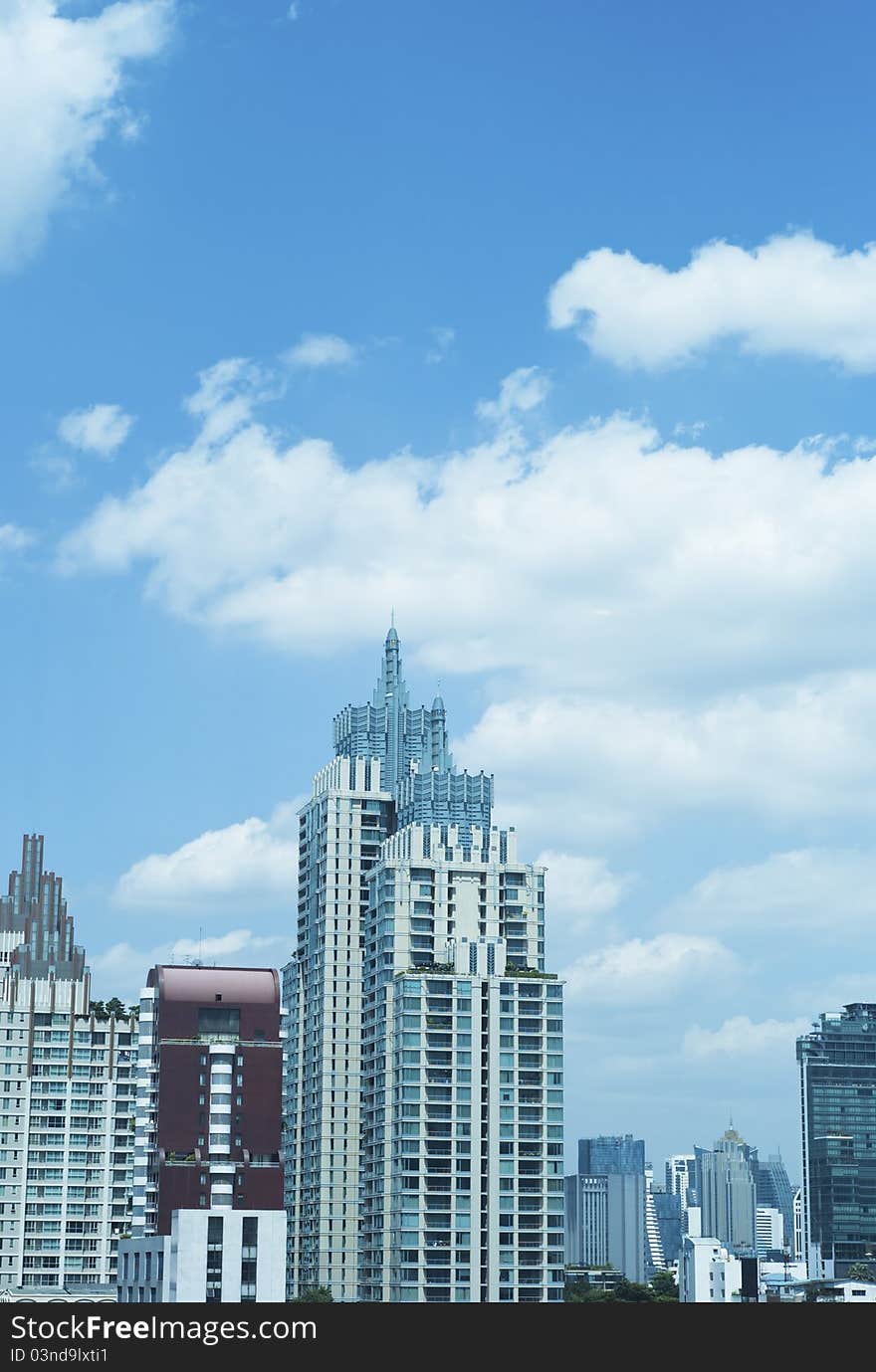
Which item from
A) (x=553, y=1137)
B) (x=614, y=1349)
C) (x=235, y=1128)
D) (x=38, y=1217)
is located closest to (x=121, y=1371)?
(x=614, y=1349)

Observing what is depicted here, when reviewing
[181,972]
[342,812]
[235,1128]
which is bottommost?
[235,1128]

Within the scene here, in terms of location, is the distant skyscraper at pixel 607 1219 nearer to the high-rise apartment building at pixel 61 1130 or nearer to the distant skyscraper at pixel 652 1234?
the distant skyscraper at pixel 652 1234

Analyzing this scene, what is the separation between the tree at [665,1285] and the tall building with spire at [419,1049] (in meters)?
15.0

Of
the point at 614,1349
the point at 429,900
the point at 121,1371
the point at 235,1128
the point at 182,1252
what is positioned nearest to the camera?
the point at 121,1371

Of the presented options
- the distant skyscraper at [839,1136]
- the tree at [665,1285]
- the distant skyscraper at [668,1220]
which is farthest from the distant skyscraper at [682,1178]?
the tree at [665,1285]

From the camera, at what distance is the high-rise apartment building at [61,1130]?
60375 millimetres

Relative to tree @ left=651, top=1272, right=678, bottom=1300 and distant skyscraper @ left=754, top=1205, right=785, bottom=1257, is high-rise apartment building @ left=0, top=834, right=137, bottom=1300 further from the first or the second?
distant skyscraper @ left=754, top=1205, right=785, bottom=1257

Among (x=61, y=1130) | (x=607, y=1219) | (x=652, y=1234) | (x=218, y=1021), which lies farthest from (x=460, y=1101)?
(x=652, y=1234)

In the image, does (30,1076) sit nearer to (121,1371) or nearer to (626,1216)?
(121,1371)

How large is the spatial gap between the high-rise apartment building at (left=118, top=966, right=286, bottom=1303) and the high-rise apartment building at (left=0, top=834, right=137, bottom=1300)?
29.4ft

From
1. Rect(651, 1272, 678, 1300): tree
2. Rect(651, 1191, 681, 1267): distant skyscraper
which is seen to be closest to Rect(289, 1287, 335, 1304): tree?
Rect(651, 1272, 678, 1300): tree

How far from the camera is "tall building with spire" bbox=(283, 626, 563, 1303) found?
57.1 meters

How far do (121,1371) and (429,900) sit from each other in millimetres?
58693

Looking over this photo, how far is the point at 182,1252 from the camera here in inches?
1829
